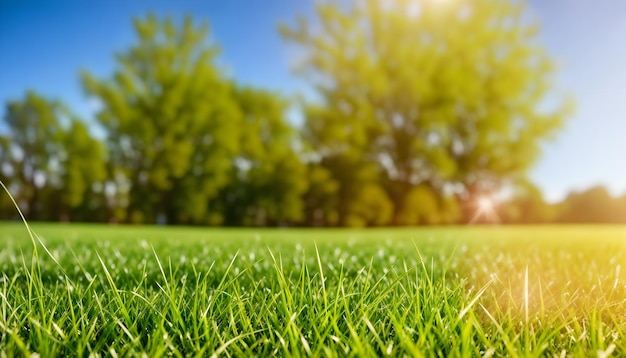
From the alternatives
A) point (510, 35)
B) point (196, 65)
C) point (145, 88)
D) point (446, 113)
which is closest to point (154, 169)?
point (145, 88)

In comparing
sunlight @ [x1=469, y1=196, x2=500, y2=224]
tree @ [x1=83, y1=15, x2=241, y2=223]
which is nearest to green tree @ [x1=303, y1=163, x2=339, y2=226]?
tree @ [x1=83, y1=15, x2=241, y2=223]

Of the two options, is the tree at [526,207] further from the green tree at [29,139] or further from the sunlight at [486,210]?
the green tree at [29,139]

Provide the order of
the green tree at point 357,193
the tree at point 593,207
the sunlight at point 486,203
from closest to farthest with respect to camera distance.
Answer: the green tree at point 357,193 → the sunlight at point 486,203 → the tree at point 593,207

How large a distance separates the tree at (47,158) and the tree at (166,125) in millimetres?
1678

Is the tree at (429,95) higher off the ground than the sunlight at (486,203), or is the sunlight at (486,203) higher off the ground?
the tree at (429,95)

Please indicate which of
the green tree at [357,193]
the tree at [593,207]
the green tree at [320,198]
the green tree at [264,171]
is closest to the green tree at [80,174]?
the green tree at [264,171]

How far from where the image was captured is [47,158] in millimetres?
28109

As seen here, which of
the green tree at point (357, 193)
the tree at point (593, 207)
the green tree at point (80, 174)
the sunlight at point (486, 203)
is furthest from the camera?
the tree at point (593, 207)

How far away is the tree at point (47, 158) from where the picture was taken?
1046 inches

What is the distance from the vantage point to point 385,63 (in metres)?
26.7

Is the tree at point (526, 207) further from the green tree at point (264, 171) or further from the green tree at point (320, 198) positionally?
the green tree at point (264, 171)

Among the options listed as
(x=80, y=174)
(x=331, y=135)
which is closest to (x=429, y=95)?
(x=331, y=135)

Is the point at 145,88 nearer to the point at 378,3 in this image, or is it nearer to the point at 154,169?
the point at 154,169

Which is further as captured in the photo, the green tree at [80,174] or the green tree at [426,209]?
the green tree at [80,174]
